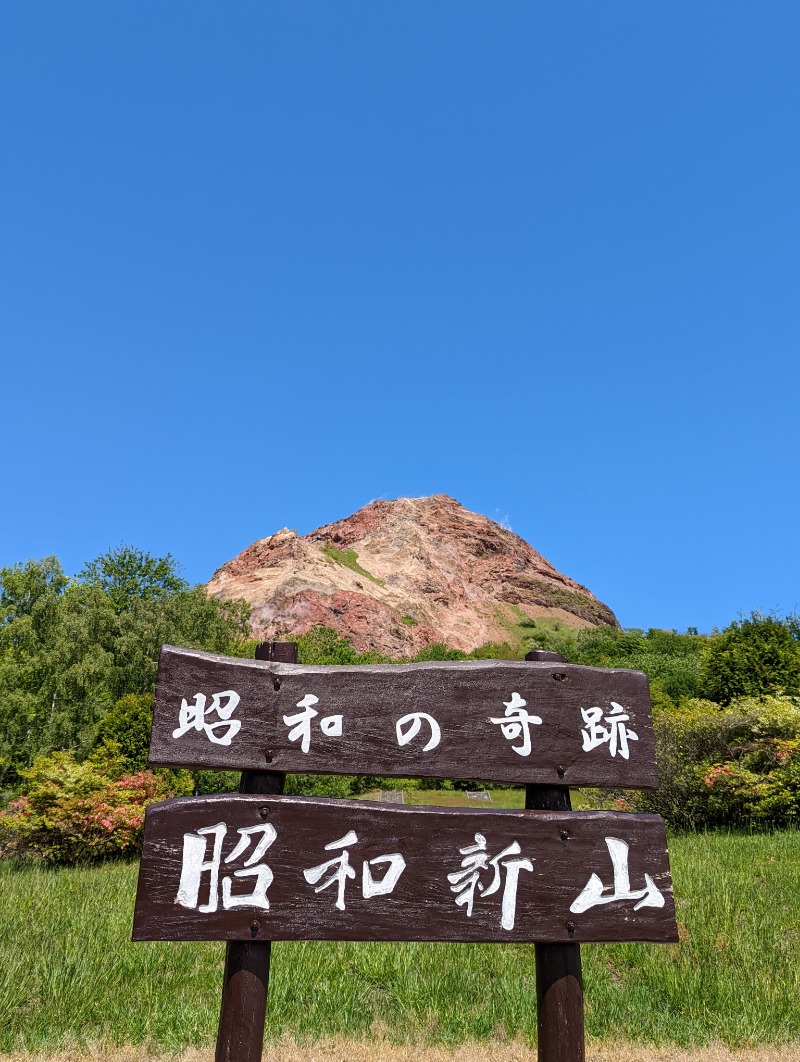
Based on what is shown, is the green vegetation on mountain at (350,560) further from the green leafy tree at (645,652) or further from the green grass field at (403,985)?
the green grass field at (403,985)

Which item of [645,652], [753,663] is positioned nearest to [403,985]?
[753,663]

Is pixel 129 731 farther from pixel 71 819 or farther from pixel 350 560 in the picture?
pixel 350 560

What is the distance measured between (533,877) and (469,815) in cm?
33

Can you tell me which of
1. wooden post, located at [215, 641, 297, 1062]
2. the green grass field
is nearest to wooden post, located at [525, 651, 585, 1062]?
wooden post, located at [215, 641, 297, 1062]

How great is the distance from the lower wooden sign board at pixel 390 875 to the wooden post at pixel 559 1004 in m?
0.16

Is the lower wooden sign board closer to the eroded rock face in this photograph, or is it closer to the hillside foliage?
the hillside foliage


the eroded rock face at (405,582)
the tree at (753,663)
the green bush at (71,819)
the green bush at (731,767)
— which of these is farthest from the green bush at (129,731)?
the eroded rock face at (405,582)

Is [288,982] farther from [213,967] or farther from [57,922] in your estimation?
[57,922]

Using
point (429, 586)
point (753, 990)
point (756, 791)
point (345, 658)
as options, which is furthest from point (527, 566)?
point (753, 990)

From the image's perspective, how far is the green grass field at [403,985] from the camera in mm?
3887

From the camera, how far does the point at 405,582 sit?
3123 inches

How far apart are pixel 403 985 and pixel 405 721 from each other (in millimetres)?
2780

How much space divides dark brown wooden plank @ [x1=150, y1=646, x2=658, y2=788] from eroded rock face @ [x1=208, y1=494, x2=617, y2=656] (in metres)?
45.3

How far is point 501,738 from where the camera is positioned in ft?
9.31
